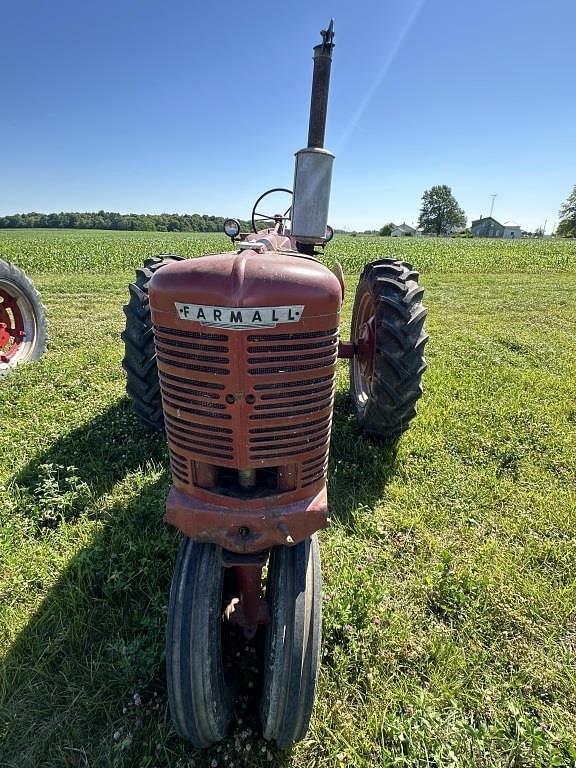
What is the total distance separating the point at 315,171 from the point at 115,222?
81.0m

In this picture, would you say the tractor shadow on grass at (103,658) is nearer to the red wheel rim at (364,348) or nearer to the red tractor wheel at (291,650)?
the red tractor wheel at (291,650)

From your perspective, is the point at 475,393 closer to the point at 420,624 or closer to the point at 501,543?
the point at 501,543

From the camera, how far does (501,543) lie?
2.81 meters

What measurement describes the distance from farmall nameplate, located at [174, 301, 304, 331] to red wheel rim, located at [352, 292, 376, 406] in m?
1.96

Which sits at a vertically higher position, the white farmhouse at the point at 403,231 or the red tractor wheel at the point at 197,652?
the red tractor wheel at the point at 197,652

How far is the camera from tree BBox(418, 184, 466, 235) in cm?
8506

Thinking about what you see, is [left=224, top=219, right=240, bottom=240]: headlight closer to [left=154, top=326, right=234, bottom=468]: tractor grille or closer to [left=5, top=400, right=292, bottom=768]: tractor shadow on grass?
[left=154, top=326, right=234, bottom=468]: tractor grille

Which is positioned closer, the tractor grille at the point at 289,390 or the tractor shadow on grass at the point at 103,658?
the tractor grille at the point at 289,390

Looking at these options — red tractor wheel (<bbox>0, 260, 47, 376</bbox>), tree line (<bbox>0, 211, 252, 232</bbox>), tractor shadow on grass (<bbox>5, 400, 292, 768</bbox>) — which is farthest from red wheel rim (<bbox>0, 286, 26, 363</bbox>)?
tree line (<bbox>0, 211, 252, 232</bbox>)

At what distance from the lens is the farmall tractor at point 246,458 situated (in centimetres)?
144

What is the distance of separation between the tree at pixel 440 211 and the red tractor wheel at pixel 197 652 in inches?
3682

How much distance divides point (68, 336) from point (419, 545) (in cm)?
551

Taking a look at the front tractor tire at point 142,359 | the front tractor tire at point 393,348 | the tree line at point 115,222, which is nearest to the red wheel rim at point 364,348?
the front tractor tire at point 393,348

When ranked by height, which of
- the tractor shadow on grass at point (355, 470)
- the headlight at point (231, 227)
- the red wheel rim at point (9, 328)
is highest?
the headlight at point (231, 227)
